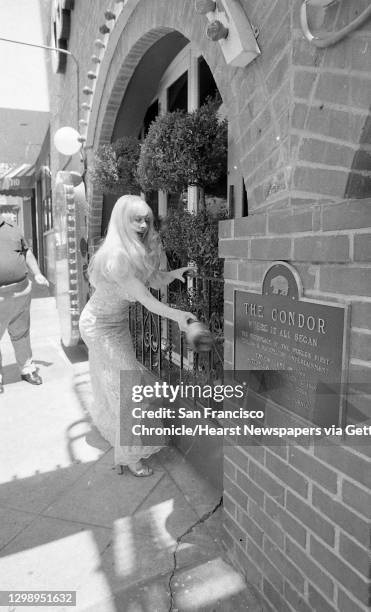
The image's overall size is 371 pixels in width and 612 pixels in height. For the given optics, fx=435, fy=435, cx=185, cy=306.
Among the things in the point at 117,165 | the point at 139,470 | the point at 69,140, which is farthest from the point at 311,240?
the point at 69,140

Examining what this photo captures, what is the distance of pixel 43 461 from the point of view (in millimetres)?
3123

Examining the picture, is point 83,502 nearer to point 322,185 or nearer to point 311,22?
point 322,185

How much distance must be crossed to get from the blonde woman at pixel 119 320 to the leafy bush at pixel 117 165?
168 cm

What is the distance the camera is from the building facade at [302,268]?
1.32 metres

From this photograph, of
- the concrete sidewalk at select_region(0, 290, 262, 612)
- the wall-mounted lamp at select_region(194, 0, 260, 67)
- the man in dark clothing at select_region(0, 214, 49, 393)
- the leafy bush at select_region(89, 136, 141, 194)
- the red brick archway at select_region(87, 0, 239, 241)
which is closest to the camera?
the wall-mounted lamp at select_region(194, 0, 260, 67)

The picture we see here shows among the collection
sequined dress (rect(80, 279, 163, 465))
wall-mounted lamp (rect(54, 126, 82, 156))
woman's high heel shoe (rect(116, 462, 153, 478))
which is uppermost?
wall-mounted lamp (rect(54, 126, 82, 156))

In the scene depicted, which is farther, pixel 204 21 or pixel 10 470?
pixel 10 470

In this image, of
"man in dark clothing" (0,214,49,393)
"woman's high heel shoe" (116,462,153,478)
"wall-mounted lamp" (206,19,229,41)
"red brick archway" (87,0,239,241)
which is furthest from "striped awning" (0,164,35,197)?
"wall-mounted lamp" (206,19,229,41)

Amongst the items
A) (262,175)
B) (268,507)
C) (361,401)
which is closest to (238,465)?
(268,507)

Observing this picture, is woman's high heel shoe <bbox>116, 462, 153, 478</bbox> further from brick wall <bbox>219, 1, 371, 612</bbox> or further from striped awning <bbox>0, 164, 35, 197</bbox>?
striped awning <bbox>0, 164, 35, 197</bbox>

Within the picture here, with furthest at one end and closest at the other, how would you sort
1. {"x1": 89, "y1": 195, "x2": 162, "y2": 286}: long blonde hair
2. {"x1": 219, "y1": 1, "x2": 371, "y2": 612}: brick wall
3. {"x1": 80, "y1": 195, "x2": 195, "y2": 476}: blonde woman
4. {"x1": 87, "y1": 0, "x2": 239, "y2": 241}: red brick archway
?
{"x1": 80, "y1": 195, "x2": 195, "y2": 476}: blonde woman, {"x1": 89, "y1": 195, "x2": 162, "y2": 286}: long blonde hair, {"x1": 87, "y1": 0, "x2": 239, "y2": 241}: red brick archway, {"x1": 219, "y1": 1, "x2": 371, "y2": 612}: brick wall

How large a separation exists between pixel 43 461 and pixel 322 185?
2700 mm

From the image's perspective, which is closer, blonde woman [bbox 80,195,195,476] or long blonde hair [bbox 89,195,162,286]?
long blonde hair [bbox 89,195,162,286]

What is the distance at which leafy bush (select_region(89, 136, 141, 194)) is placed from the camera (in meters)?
4.36
